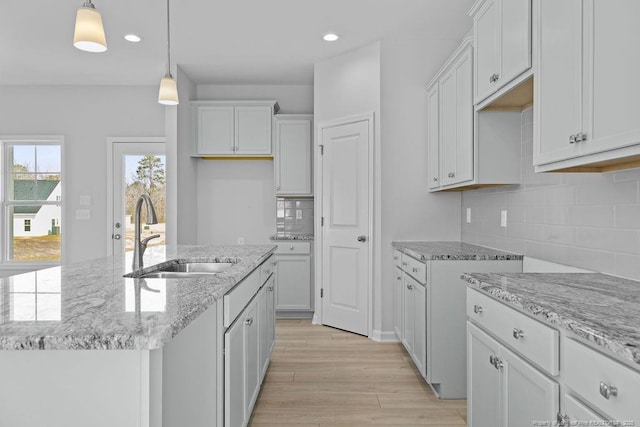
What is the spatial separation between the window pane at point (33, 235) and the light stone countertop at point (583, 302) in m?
5.58

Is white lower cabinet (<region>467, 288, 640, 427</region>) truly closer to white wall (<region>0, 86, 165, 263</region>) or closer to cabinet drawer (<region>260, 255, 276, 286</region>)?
cabinet drawer (<region>260, 255, 276, 286</region>)

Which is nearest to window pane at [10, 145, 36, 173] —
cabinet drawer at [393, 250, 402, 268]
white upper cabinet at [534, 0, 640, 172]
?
cabinet drawer at [393, 250, 402, 268]

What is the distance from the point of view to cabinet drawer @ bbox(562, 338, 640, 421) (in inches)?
34.8

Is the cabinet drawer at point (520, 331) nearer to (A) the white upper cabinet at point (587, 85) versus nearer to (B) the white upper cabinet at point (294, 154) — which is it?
(A) the white upper cabinet at point (587, 85)

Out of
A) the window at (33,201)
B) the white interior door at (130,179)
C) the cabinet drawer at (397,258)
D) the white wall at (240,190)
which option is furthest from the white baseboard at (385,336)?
the window at (33,201)

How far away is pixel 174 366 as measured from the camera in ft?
3.70

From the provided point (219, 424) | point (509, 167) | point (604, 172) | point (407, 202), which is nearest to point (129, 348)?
point (219, 424)

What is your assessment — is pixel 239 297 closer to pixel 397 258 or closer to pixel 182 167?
pixel 397 258

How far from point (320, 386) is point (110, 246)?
3.81m

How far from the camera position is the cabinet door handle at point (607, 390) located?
0.93 meters

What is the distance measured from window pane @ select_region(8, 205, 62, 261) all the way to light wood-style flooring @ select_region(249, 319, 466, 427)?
12.2ft

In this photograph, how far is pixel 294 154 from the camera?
4.85 metres

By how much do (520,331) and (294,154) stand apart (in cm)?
379

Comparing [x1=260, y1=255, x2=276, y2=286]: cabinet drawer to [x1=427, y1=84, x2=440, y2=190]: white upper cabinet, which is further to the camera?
[x1=427, y1=84, x2=440, y2=190]: white upper cabinet
